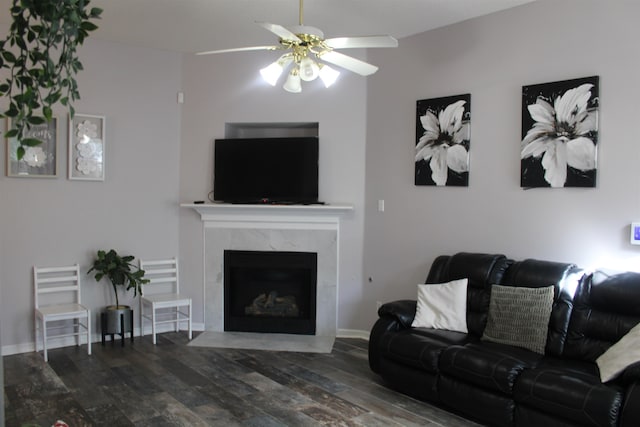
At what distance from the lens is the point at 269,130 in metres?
5.42

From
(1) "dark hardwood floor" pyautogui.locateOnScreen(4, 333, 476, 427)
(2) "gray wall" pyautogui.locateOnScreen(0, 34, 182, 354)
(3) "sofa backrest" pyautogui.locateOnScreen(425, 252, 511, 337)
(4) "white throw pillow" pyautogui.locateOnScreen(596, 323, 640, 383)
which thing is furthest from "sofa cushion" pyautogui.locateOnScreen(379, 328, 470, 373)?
(2) "gray wall" pyautogui.locateOnScreen(0, 34, 182, 354)

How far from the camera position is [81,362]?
4.20m

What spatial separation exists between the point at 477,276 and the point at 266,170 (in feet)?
7.53

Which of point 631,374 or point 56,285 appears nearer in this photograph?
point 631,374

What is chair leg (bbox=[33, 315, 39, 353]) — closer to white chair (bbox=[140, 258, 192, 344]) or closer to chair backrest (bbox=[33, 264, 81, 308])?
chair backrest (bbox=[33, 264, 81, 308])

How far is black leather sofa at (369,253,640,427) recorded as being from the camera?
2.62 m

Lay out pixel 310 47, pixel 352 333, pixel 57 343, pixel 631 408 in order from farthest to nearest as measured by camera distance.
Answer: pixel 352 333, pixel 57 343, pixel 310 47, pixel 631 408

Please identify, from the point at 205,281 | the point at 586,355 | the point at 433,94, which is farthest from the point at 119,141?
the point at 586,355

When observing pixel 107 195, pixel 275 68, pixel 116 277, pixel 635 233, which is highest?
pixel 275 68

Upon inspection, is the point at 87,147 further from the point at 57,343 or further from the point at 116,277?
the point at 57,343

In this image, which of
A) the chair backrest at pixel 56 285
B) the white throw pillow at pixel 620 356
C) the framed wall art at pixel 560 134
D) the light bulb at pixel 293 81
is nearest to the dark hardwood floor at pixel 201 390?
the chair backrest at pixel 56 285

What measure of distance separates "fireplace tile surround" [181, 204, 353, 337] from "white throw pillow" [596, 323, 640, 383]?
2616 millimetres

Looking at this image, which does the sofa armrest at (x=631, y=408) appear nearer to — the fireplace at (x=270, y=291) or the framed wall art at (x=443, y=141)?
the framed wall art at (x=443, y=141)

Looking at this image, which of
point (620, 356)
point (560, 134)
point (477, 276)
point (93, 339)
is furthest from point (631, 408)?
point (93, 339)
